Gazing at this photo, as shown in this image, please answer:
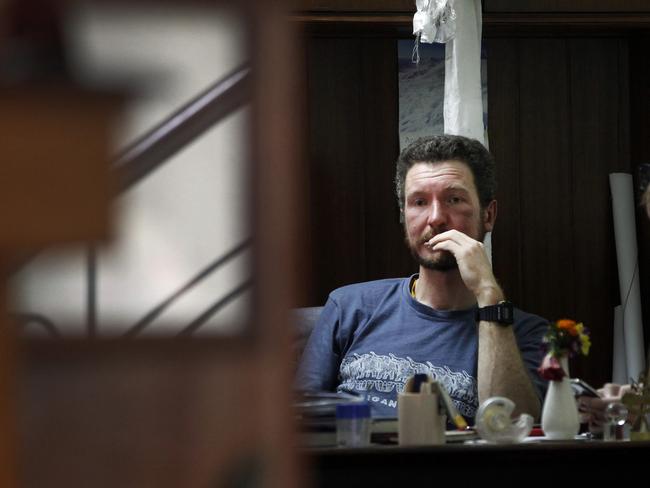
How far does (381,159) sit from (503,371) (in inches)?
65.4

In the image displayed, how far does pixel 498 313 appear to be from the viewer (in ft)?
7.59

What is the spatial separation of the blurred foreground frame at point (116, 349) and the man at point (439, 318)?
1953 mm

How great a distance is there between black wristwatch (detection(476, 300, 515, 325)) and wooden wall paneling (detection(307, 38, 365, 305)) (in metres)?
1.43

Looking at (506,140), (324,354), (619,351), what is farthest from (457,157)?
(619,351)

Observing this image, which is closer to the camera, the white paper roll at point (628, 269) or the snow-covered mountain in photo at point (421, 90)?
the white paper roll at point (628, 269)

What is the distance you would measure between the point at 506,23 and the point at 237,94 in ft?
11.0

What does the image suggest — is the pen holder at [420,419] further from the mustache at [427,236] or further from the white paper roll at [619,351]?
the white paper roll at [619,351]

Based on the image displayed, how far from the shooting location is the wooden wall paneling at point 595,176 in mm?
3752

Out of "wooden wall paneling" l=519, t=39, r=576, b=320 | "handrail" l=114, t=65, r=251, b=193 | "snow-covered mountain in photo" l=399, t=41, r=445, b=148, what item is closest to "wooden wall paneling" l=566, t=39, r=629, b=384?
"wooden wall paneling" l=519, t=39, r=576, b=320

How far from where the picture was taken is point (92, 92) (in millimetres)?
276

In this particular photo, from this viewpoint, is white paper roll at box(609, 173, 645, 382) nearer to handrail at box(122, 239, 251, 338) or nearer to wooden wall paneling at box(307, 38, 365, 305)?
wooden wall paneling at box(307, 38, 365, 305)

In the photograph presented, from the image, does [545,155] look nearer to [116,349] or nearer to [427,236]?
[427,236]

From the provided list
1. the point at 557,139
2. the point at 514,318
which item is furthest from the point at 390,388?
the point at 557,139

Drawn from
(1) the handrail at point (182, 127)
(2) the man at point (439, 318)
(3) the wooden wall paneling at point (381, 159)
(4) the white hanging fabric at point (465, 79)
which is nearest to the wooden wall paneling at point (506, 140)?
(3) the wooden wall paneling at point (381, 159)
